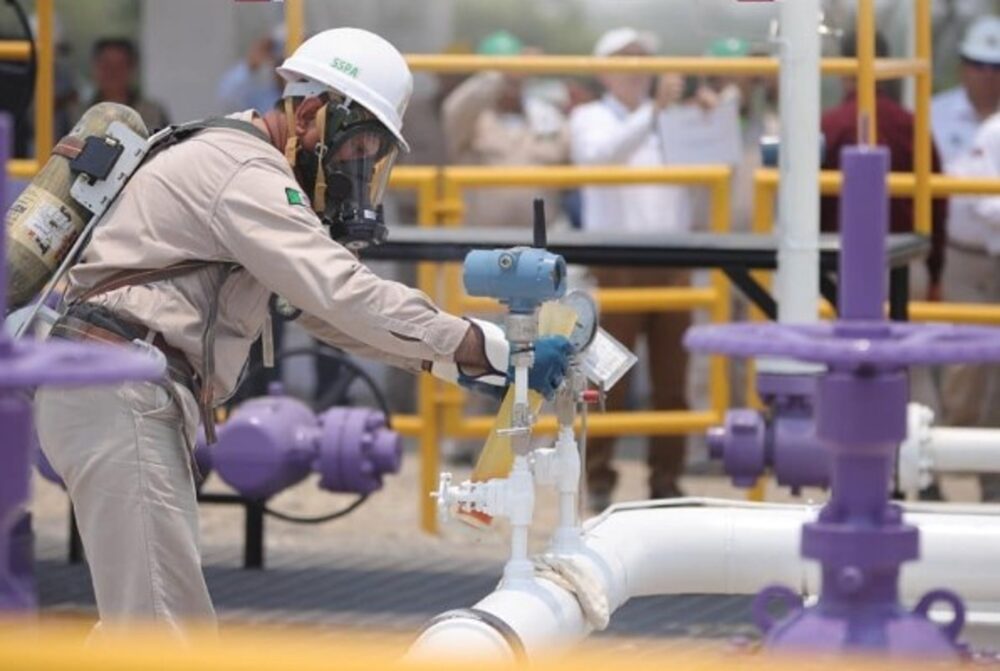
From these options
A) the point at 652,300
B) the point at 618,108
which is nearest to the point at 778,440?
the point at 652,300

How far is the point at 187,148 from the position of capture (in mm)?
5285

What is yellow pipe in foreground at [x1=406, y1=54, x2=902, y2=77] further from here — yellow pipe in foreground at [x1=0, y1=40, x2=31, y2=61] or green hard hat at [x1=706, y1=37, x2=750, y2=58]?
yellow pipe in foreground at [x1=0, y1=40, x2=31, y2=61]

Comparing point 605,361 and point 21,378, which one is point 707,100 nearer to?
point 605,361

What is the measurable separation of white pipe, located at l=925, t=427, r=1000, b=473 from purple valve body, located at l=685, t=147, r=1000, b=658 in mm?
4112

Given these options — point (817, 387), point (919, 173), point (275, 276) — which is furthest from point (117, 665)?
point (919, 173)

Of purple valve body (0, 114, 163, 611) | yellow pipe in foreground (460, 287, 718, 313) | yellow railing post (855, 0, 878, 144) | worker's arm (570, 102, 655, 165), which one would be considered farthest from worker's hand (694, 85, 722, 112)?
purple valve body (0, 114, 163, 611)

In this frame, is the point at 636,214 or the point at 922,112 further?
the point at 636,214

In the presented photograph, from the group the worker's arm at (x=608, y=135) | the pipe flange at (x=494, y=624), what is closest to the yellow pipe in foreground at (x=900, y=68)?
the worker's arm at (x=608, y=135)

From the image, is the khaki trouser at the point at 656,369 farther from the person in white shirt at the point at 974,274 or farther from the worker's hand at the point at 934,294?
the person in white shirt at the point at 974,274

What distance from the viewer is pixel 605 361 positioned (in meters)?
5.39

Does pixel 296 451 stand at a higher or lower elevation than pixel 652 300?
lower

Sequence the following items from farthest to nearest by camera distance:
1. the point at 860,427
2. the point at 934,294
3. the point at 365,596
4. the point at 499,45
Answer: the point at 499,45, the point at 934,294, the point at 365,596, the point at 860,427

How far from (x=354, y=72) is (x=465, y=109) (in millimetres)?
6462

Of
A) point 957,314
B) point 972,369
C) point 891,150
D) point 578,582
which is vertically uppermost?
point 891,150
